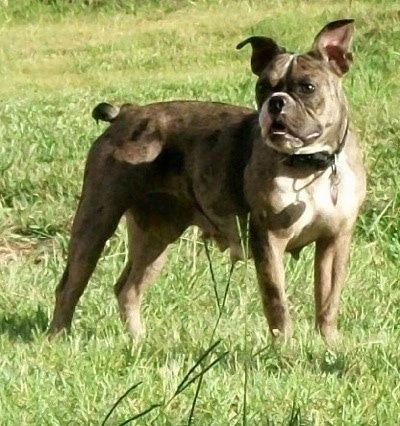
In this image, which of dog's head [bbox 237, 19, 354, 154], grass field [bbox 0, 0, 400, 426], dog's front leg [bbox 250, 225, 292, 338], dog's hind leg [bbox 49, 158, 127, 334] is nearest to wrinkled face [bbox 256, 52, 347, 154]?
dog's head [bbox 237, 19, 354, 154]

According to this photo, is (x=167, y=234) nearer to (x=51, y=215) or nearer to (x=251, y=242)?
(x=251, y=242)

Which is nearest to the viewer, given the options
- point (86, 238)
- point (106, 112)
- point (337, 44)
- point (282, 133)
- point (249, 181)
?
point (282, 133)

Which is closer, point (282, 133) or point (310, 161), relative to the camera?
point (282, 133)

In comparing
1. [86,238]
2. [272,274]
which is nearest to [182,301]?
[86,238]

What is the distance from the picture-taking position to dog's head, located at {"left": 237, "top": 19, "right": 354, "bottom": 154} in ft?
18.9

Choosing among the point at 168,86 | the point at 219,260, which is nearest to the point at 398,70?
the point at 168,86

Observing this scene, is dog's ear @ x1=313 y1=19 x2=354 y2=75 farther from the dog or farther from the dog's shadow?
the dog's shadow

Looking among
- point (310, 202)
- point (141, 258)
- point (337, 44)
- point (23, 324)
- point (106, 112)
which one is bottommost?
point (23, 324)

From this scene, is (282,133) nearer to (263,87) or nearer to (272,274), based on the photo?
(263,87)

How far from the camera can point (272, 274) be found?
5.92 metres

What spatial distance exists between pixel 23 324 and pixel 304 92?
1.77 metres

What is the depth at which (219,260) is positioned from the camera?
7.53m

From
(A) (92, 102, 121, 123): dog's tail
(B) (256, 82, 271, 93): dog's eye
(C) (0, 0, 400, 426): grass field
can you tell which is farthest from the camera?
(A) (92, 102, 121, 123): dog's tail

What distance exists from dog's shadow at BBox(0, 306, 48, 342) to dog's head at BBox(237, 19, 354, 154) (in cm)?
143
